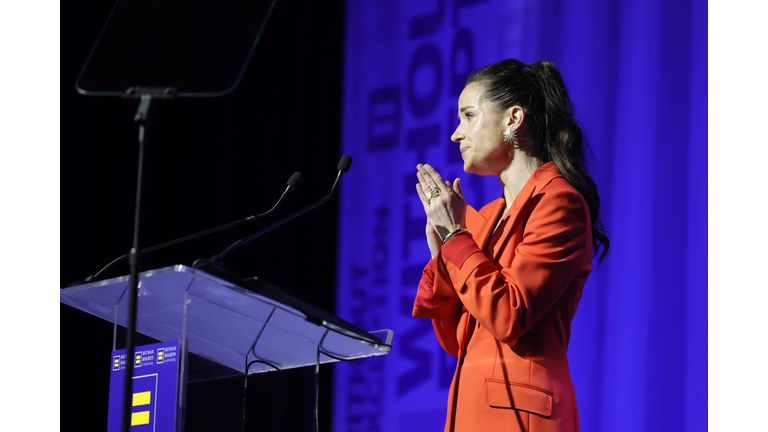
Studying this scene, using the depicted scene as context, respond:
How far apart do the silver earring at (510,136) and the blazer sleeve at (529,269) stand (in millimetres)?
259

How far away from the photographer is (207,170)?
3.76 meters

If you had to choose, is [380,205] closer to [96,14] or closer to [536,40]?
[536,40]

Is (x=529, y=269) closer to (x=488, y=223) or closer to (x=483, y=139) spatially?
(x=488, y=223)

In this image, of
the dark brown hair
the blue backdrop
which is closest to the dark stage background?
the blue backdrop

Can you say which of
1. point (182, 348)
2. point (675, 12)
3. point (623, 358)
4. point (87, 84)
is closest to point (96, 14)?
point (87, 84)

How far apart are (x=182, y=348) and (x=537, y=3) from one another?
2536 mm

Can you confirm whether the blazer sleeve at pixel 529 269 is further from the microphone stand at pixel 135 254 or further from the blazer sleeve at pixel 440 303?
the microphone stand at pixel 135 254

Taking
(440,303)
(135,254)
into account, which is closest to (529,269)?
(440,303)

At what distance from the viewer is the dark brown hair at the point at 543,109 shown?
6.18 feet

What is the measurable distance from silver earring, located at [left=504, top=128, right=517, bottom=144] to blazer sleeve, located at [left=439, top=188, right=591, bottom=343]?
0.26 meters

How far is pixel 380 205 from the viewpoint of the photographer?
155 inches

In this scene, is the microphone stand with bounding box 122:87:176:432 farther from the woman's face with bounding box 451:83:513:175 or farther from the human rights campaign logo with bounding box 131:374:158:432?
the woman's face with bounding box 451:83:513:175

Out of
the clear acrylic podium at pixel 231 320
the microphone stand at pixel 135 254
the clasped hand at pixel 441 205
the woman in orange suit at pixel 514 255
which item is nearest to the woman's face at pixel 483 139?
the woman in orange suit at pixel 514 255

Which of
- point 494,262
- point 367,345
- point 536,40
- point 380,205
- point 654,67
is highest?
point 536,40
